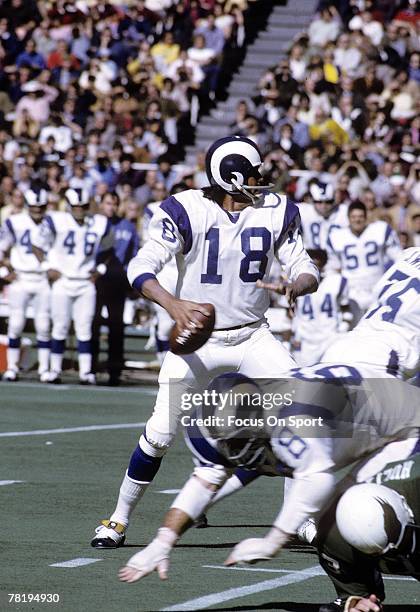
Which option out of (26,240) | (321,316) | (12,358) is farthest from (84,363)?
(321,316)

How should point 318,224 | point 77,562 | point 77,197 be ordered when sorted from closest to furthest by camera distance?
1. point 77,562
2. point 77,197
3. point 318,224

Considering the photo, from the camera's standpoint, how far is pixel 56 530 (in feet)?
24.6

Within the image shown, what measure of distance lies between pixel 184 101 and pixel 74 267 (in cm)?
870

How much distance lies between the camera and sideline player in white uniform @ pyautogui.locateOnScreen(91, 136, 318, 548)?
22.9 feet

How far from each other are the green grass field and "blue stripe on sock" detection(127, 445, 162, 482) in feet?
1.15

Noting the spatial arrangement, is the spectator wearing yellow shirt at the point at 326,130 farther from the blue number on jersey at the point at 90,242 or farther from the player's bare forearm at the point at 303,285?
the player's bare forearm at the point at 303,285

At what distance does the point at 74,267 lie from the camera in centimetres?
1647

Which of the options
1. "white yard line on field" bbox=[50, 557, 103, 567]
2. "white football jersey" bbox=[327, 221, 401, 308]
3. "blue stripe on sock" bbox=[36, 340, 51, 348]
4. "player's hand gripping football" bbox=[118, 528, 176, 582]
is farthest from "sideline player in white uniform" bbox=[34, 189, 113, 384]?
"player's hand gripping football" bbox=[118, 528, 176, 582]

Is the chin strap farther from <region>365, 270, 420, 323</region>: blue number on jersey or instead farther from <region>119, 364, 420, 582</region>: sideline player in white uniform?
<region>119, 364, 420, 582</region>: sideline player in white uniform

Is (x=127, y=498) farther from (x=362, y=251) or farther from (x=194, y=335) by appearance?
(x=362, y=251)

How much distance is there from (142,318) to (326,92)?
15.8ft

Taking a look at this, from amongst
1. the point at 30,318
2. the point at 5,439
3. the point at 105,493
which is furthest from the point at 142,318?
the point at 105,493

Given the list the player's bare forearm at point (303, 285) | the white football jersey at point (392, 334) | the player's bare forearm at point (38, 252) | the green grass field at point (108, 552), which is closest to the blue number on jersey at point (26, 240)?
the player's bare forearm at point (38, 252)

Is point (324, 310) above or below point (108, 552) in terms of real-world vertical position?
below
